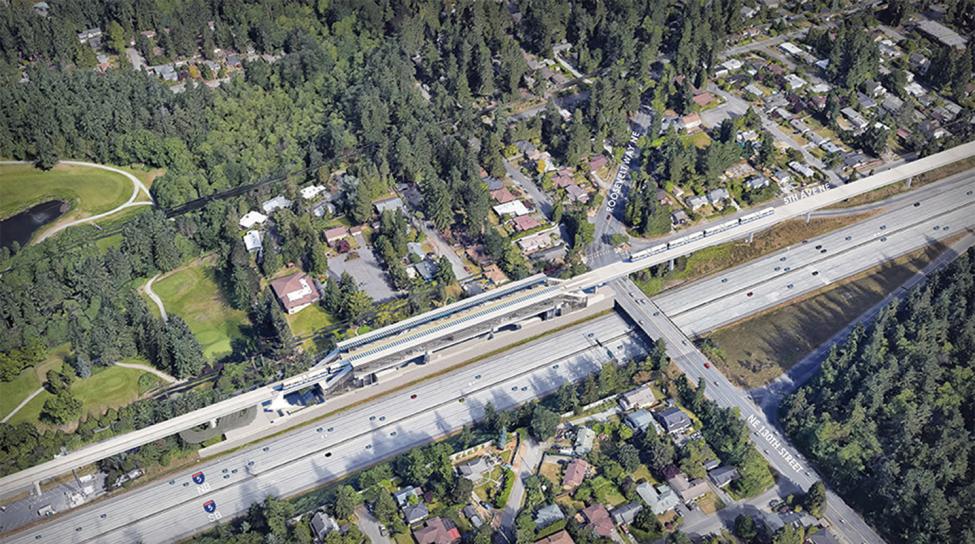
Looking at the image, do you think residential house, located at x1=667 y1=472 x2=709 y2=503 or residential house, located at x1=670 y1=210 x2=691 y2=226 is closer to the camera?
residential house, located at x1=667 y1=472 x2=709 y2=503

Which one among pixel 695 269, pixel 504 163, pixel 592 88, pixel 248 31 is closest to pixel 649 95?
pixel 592 88

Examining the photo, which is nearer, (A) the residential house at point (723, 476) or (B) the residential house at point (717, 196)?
(A) the residential house at point (723, 476)

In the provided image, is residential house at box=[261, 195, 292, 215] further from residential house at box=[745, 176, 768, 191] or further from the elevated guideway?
residential house at box=[745, 176, 768, 191]

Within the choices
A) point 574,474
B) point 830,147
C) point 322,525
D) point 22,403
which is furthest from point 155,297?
point 830,147

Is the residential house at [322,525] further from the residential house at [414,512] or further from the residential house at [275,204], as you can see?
the residential house at [275,204]

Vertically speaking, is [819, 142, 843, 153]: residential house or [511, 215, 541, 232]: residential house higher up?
[511, 215, 541, 232]: residential house

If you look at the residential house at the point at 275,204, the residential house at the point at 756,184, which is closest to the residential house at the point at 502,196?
the residential house at the point at 275,204

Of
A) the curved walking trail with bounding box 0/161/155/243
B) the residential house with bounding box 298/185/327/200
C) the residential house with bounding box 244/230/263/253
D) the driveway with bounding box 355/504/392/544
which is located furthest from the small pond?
the driveway with bounding box 355/504/392/544

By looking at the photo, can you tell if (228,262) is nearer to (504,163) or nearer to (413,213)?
(413,213)
